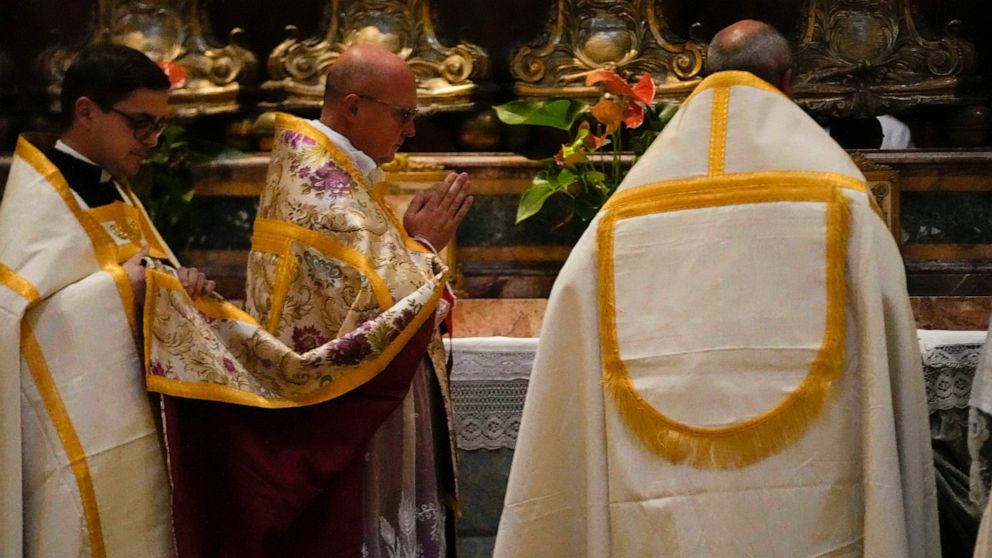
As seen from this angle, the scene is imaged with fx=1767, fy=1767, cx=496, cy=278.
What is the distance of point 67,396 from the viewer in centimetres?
420

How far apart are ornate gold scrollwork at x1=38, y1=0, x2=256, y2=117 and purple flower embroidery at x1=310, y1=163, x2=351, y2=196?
2.03 meters

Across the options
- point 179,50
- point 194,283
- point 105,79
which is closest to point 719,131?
point 194,283

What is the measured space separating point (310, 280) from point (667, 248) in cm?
101

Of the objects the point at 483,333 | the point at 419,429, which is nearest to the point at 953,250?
the point at 483,333

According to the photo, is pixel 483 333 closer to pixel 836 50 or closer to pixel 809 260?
pixel 836 50

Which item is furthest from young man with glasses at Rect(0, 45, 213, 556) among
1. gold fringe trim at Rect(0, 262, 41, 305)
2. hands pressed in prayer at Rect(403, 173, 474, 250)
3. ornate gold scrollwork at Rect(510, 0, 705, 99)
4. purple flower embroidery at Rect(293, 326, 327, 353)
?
ornate gold scrollwork at Rect(510, 0, 705, 99)

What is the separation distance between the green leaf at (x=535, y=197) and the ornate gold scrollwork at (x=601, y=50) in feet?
1.94

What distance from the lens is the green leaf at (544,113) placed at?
5676mm

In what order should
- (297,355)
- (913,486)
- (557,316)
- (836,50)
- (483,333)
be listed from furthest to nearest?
1. (836,50)
2. (483,333)
3. (297,355)
4. (557,316)
5. (913,486)

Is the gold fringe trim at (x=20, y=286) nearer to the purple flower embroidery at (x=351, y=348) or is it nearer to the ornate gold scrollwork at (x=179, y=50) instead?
the purple flower embroidery at (x=351, y=348)

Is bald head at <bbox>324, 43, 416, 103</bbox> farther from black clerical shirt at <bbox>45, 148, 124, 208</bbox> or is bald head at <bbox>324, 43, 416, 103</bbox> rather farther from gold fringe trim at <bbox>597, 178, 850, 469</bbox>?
gold fringe trim at <bbox>597, 178, 850, 469</bbox>

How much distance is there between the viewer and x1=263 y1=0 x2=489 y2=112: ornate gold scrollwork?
6.23 metres

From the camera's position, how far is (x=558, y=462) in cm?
382

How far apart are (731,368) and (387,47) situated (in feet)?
9.58
